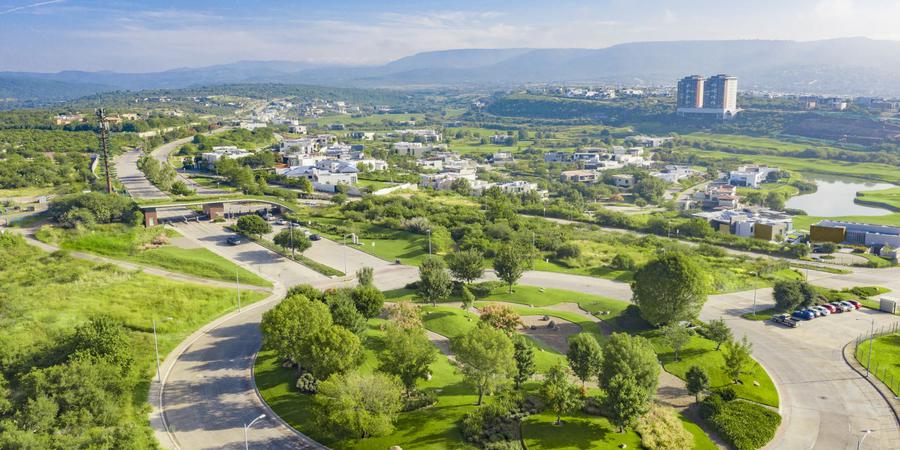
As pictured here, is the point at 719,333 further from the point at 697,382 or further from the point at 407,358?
the point at 407,358

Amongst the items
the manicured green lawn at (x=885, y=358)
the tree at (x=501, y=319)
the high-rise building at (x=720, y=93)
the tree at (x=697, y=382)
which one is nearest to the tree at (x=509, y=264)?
the tree at (x=501, y=319)

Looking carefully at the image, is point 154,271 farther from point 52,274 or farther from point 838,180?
point 838,180

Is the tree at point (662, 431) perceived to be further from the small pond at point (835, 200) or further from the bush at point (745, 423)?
the small pond at point (835, 200)

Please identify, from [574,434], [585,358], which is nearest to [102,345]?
[574,434]

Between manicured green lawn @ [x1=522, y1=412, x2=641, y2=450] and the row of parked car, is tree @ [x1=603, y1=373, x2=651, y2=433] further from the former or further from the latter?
the row of parked car

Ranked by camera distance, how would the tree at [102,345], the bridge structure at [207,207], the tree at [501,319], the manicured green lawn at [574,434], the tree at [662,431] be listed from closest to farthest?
1. the tree at [662,431]
2. the manicured green lawn at [574,434]
3. the tree at [102,345]
4. the tree at [501,319]
5. the bridge structure at [207,207]

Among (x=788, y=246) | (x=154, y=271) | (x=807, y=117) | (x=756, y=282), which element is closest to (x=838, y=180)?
(x=807, y=117)
